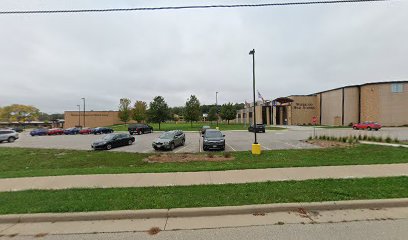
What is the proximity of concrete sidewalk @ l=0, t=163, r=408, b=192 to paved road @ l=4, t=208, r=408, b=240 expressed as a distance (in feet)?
7.65

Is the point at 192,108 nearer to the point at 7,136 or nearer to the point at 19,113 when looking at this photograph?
the point at 7,136

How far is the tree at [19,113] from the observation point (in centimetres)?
9981

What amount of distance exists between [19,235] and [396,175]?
33.3 feet

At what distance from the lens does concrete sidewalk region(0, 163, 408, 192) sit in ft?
24.1

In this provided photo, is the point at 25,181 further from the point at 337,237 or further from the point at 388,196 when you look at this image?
the point at 388,196

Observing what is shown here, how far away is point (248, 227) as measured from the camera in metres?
4.48

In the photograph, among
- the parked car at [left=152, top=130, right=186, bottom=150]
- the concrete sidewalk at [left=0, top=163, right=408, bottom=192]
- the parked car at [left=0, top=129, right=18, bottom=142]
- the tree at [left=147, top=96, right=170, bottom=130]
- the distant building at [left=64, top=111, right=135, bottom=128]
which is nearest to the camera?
the concrete sidewalk at [left=0, top=163, right=408, bottom=192]

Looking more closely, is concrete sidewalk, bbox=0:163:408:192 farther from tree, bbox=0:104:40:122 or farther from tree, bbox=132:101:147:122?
tree, bbox=0:104:40:122

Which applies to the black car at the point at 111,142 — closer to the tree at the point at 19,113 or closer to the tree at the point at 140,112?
the tree at the point at 140,112

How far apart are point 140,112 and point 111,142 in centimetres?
4696

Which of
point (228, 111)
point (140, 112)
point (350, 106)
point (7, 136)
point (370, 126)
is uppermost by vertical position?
point (350, 106)

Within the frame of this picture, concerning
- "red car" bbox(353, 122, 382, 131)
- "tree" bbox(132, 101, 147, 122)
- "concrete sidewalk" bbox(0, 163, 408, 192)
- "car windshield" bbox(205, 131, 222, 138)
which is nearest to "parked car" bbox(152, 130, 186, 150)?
"car windshield" bbox(205, 131, 222, 138)

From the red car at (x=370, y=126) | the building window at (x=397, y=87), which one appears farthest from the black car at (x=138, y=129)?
the building window at (x=397, y=87)

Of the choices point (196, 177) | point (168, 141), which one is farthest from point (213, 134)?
point (196, 177)
